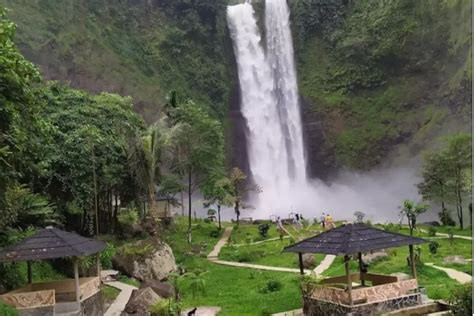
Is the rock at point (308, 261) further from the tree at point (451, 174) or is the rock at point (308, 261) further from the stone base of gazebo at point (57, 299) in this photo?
the tree at point (451, 174)

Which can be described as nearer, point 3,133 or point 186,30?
point 3,133

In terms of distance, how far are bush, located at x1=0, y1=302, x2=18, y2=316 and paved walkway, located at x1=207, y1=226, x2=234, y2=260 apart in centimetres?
1733

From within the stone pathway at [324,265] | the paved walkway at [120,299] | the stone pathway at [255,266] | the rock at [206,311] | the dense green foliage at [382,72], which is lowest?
the rock at [206,311]

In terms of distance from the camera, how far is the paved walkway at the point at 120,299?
2009cm

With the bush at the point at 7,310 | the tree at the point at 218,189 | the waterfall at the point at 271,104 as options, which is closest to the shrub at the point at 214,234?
the tree at the point at 218,189

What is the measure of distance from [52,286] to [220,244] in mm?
18044

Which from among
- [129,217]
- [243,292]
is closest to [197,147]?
[129,217]

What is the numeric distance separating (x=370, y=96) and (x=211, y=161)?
82.4 feet

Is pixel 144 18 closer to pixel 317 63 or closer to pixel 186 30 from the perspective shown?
pixel 186 30

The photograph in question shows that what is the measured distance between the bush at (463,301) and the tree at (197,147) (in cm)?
2454

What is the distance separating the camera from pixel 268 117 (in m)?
57.7

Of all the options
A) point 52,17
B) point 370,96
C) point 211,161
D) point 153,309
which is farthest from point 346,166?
point 153,309

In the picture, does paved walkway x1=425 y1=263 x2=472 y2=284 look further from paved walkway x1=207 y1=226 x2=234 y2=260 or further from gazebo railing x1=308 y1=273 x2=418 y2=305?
paved walkway x1=207 y1=226 x2=234 y2=260

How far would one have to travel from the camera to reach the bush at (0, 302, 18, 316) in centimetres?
1440
